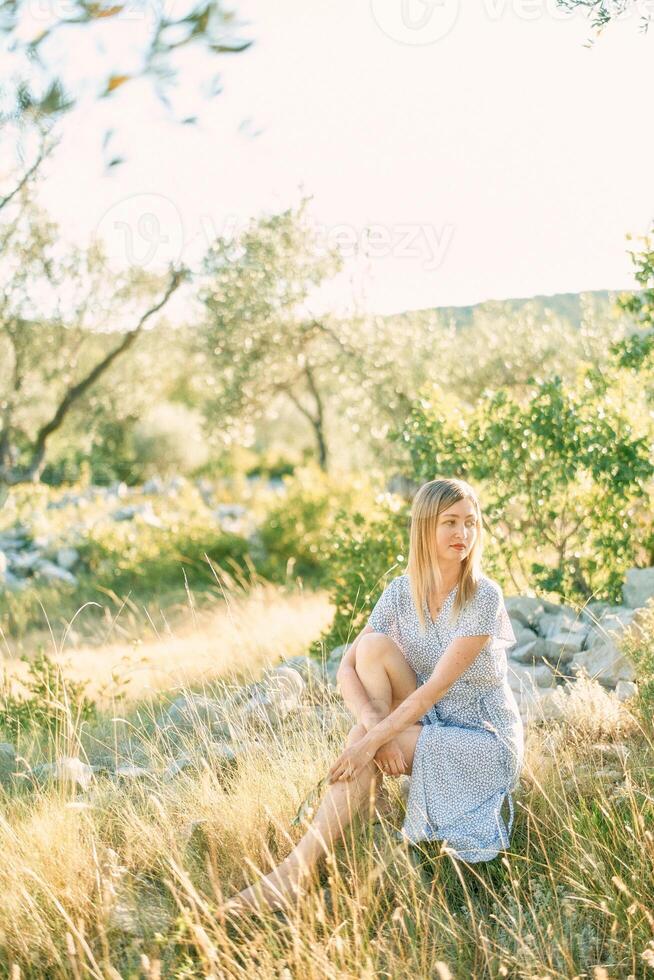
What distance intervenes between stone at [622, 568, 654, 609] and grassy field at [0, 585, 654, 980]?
1.70 metres

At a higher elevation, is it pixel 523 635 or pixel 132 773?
pixel 132 773

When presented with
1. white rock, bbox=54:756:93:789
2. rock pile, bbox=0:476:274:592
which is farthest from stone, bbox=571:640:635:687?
rock pile, bbox=0:476:274:592

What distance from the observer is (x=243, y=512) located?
629 inches

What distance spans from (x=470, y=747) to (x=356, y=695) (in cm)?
48

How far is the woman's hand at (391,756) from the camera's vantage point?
3.26 m

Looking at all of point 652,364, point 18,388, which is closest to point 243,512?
point 18,388

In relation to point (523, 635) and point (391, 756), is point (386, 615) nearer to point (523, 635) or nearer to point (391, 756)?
point (391, 756)

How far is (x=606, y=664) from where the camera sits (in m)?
4.84

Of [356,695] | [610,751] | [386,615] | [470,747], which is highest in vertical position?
[386,615]

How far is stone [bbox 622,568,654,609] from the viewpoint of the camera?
19.0ft

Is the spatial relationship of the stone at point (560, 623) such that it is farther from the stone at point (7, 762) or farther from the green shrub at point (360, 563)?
the stone at point (7, 762)

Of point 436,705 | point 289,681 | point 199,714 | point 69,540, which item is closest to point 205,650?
point 289,681

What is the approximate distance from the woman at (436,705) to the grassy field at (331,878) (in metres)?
0.11

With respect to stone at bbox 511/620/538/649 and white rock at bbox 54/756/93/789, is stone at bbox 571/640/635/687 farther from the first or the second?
white rock at bbox 54/756/93/789
